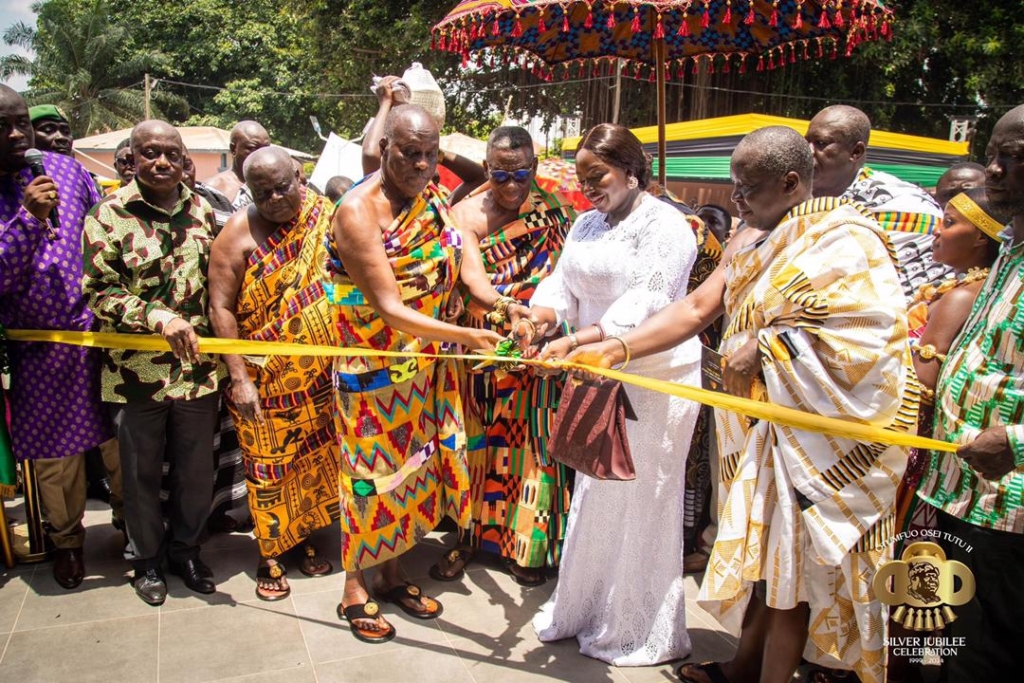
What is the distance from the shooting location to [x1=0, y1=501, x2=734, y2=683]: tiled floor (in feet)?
10.6

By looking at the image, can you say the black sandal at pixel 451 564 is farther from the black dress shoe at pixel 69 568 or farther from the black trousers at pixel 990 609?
the black trousers at pixel 990 609

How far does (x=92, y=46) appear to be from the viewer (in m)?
35.5

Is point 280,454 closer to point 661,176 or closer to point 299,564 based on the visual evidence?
point 299,564

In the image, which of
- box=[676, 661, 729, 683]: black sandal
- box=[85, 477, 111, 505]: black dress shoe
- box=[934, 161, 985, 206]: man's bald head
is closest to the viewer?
box=[676, 661, 729, 683]: black sandal

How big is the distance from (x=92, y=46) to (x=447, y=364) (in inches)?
1556

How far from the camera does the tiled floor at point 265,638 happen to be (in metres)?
3.25

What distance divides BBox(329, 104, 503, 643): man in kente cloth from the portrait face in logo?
180cm

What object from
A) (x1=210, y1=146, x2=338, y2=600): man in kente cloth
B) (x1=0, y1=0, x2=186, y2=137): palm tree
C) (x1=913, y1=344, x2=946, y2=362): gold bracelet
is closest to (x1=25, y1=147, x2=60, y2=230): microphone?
(x1=210, y1=146, x2=338, y2=600): man in kente cloth

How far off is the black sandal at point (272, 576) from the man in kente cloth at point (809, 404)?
2.17 m

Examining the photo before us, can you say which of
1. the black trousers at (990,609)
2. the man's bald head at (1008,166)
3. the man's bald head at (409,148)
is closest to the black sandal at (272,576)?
the man's bald head at (409,148)

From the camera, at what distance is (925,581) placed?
268 cm

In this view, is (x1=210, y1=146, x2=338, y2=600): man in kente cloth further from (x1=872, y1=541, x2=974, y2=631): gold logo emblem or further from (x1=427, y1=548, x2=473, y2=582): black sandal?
(x1=872, y1=541, x2=974, y2=631): gold logo emblem

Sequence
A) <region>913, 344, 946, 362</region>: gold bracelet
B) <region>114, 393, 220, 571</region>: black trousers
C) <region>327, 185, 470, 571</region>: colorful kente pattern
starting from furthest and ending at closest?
<region>114, 393, 220, 571</region>: black trousers → <region>327, 185, 470, 571</region>: colorful kente pattern → <region>913, 344, 946, 362</region>: gold bracelet

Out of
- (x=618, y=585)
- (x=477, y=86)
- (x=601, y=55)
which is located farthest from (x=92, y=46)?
(x=618, y=585)
